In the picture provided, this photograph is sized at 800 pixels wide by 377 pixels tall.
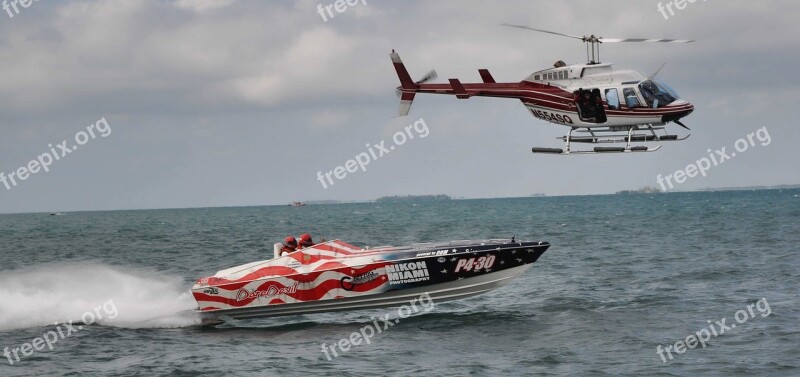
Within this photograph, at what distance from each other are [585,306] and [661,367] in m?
7.08

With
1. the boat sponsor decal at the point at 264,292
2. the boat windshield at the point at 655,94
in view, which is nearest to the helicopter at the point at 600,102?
the boat windshield at the point at 655,94

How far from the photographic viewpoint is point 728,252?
39.5 m

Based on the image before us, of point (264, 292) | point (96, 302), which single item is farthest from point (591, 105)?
point (96, 302)

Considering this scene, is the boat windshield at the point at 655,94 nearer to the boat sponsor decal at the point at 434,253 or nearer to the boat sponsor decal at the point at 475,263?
the boat sponsor decal at the point at 475,263

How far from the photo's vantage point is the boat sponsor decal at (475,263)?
69.2 feet

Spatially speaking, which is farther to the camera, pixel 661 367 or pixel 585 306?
pixel 585 306

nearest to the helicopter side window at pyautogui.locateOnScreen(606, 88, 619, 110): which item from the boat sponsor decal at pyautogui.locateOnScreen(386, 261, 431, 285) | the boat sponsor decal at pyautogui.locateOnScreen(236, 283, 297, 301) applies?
the boat sponsor decal at pyautogui.locateOnScreen(386, 261, 431, 285)

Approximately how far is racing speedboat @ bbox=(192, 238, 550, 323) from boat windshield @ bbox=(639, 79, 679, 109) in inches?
229

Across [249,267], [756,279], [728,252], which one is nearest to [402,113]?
[249,267]

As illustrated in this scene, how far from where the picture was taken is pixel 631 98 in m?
24.3

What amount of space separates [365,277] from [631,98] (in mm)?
9063

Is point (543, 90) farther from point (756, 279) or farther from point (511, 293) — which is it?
point (756, 279)

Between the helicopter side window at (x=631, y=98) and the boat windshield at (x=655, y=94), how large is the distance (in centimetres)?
21

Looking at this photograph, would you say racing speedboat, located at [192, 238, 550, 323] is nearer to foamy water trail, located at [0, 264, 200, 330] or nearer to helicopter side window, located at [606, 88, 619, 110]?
foamy water trail, located at [0, 264, 200, 330]
